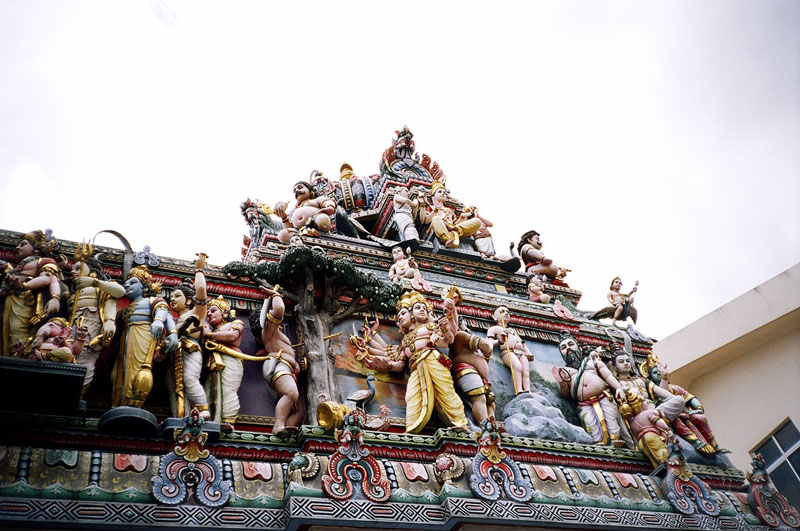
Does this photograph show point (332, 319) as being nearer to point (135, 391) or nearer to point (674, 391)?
point (135, 391)

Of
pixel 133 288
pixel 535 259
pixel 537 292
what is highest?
pixel 535 259

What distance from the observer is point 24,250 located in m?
9.06

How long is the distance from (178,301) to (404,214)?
22.2 ft

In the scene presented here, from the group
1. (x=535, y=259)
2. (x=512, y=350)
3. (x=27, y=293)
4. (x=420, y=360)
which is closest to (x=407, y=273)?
(x=512, y=350)

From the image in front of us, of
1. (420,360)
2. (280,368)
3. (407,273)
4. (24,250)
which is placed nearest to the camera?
(24,250)

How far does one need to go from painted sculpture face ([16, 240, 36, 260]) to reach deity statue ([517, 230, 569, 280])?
886cm

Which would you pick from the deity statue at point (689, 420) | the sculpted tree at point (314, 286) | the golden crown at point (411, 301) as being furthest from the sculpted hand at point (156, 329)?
the deity statue at point (689, 420)

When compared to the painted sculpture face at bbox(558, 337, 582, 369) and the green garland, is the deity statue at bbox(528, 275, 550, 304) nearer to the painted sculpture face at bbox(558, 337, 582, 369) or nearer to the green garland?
the painted sculpture face at bbox(558, 337, 582, 369)

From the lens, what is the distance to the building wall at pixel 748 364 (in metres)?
16.6

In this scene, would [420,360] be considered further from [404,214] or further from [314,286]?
[404,214]

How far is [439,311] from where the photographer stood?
11.8m

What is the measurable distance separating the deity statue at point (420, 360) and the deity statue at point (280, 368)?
1126 mm

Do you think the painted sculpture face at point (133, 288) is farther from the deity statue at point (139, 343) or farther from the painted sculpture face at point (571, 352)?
the painted sculpture face at point (571, 352)

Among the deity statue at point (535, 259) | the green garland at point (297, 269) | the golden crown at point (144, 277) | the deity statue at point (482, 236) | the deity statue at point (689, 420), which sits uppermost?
the deity statue at point (482, 236)
